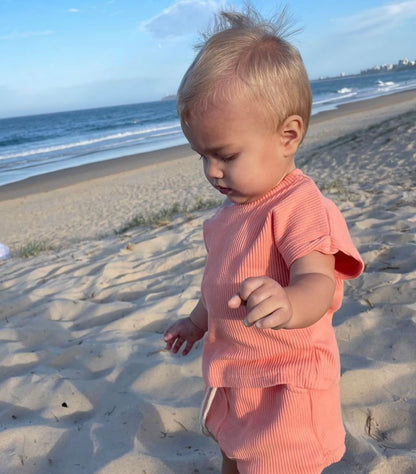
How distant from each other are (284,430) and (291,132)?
77 cm

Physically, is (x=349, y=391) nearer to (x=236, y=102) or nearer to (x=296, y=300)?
(x=296, y=300)

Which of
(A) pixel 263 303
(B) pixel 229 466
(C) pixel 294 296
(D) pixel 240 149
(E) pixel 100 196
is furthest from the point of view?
(E) pixel 100 196

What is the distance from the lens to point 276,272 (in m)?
1.34

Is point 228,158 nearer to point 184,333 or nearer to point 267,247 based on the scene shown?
point 267,247

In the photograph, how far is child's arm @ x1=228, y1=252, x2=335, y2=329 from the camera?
1045 mm

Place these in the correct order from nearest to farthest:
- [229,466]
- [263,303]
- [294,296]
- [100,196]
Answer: [263,303] → [294,296] → [229,466] → [100,196]

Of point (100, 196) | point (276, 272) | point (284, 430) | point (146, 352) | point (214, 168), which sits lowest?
point (100, 196)

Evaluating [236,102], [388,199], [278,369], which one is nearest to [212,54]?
[236,102]

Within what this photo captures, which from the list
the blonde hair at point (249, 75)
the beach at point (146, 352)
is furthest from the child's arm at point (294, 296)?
the beach at point (146, 352)

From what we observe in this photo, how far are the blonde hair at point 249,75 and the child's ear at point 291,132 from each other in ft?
0.05

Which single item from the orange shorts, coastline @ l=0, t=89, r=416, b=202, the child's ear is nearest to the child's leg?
the orange shorts

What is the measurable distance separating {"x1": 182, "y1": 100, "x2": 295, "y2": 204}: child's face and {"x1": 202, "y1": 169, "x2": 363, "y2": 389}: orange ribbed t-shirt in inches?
2.0

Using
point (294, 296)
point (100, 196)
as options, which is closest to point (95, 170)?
point (100, 196)

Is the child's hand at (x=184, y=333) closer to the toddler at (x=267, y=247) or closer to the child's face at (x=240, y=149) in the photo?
the toddler at (x=267, y=247)
